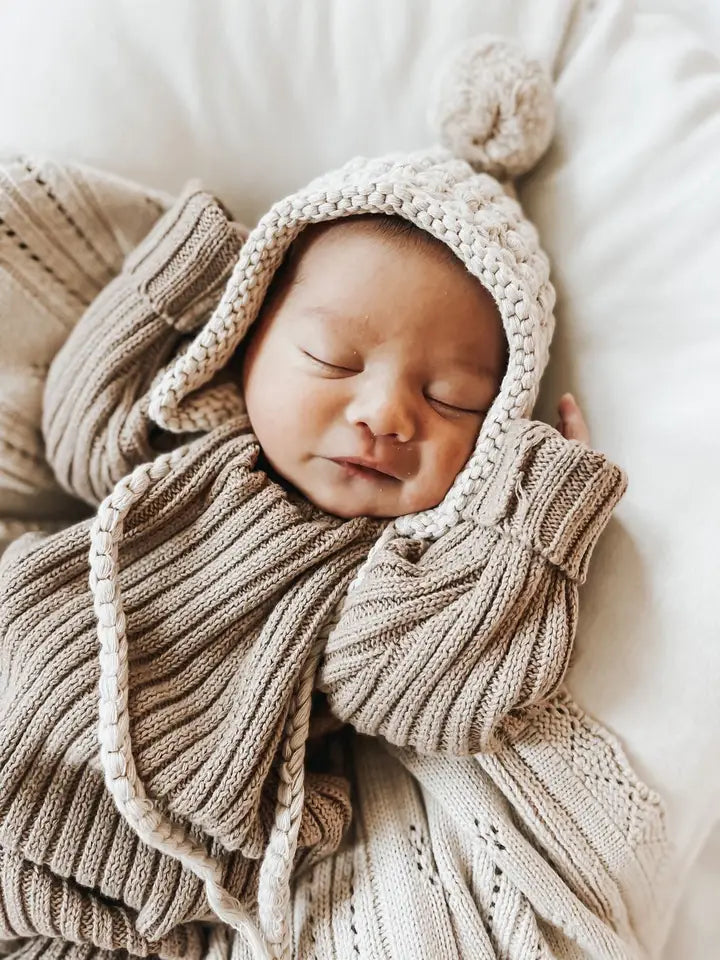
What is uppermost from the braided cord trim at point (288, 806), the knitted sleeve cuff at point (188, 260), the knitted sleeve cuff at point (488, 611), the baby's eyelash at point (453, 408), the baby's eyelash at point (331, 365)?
the knitted sleeve cuff at point (188, 260)

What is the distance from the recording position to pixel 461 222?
2.74 feet

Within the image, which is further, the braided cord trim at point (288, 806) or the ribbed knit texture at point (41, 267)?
the ribbed knit texture at point (41, 267)

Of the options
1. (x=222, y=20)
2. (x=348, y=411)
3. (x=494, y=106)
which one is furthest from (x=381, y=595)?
(x=222, y=20)

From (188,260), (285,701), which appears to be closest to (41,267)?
(188,260)

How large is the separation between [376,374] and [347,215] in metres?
0.19

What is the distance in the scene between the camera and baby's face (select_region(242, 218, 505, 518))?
0.85m

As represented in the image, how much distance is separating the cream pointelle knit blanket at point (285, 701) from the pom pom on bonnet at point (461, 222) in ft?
0.13

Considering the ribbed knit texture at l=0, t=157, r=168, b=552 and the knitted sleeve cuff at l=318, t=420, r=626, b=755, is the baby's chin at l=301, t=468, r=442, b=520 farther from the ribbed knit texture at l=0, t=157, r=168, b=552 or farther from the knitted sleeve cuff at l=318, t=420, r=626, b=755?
the ribbed knit texture at l=0, t=157, r=168, b=552

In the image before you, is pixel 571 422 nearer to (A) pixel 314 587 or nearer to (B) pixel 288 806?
(A) pixel 314 587

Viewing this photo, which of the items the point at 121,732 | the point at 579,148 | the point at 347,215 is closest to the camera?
the point at 121,732

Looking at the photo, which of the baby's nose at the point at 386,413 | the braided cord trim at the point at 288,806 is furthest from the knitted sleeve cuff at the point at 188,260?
the braided cord trim at the point at 288,806

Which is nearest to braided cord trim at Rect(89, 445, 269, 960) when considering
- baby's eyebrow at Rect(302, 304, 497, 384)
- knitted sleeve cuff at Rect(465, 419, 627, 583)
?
baby's eyebrow at Rect(302, 304, 497, 384)

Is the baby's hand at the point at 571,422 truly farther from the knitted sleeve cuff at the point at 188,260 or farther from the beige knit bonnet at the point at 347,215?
the knitted sleeve cuff at the point at 188,260

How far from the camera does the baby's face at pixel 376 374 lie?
2.77ft
